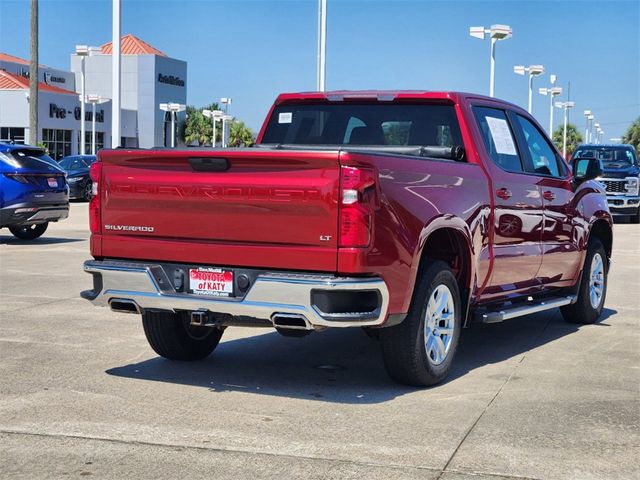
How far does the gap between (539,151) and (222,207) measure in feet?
11.7

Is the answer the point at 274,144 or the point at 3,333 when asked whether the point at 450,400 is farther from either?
the point at 3,333

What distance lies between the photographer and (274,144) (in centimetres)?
838

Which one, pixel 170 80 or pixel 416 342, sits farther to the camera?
pixel 170 80

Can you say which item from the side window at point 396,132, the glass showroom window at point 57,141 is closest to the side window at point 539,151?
the side window at point 396,132

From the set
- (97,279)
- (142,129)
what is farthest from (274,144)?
(142,129)

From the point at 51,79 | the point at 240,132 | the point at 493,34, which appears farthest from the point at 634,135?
the point at 493,34

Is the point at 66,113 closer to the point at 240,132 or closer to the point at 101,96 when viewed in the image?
the point at 101,96

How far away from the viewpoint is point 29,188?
648 inches

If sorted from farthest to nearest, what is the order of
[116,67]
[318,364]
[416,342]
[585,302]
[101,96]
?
1. [101,96]
2. [116,67]
3. [585,302]
4. [318,364]
5. [416,342]

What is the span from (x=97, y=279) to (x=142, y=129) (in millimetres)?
87980

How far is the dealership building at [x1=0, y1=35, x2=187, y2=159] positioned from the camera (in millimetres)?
70688

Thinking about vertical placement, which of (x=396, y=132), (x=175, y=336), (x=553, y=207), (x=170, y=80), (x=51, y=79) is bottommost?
(x=175, y=336)

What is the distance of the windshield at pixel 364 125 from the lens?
305 inches

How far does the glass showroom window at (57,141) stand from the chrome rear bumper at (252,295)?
6560 cm
